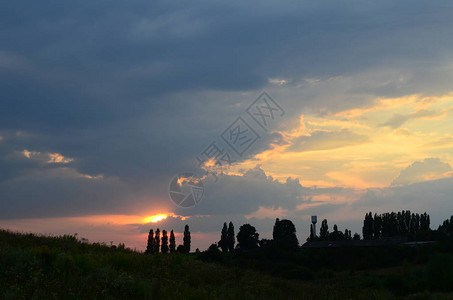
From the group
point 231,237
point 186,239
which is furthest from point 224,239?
point 186,239

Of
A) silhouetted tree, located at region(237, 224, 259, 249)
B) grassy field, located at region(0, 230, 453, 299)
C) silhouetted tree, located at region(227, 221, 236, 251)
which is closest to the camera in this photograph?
grassy field, located at region(0, 230, 453, 299)

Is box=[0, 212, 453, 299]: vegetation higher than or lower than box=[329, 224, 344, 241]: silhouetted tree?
lower

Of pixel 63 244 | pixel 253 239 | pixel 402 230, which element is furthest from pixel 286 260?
pixel 402 230

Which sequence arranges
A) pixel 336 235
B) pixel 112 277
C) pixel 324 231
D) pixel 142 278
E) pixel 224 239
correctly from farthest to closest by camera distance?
1. pixel 324 231
2. pixel 336 235
3. pixel 224 239
4. pixel 142 278
5. pixel 112 277

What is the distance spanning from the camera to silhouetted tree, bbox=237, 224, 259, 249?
10912 centimetres

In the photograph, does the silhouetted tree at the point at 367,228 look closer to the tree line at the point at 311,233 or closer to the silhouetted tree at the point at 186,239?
the tree line at the point at 311,233

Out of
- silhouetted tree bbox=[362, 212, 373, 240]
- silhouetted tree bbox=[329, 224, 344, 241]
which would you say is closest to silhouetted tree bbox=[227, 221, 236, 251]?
silhouetted tree bbox=[329, 224, 344, 241]

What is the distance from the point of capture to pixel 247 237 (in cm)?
11031

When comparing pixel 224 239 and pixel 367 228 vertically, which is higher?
pixel 367 228

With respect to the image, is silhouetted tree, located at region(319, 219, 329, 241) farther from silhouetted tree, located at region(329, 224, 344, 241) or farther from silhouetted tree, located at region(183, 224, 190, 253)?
silhouetted tree, located at region(183, 224, 190, 253)

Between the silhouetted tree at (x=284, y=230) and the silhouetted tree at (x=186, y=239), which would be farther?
the silhouetted tree at (x=284, y=230)

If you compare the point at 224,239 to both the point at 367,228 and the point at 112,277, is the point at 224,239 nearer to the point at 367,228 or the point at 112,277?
the point at 367,228

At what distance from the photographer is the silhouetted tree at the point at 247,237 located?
109m

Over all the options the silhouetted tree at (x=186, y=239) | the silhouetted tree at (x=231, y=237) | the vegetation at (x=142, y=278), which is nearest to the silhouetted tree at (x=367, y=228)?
the silhouetted tree at (x=231, y=237)
